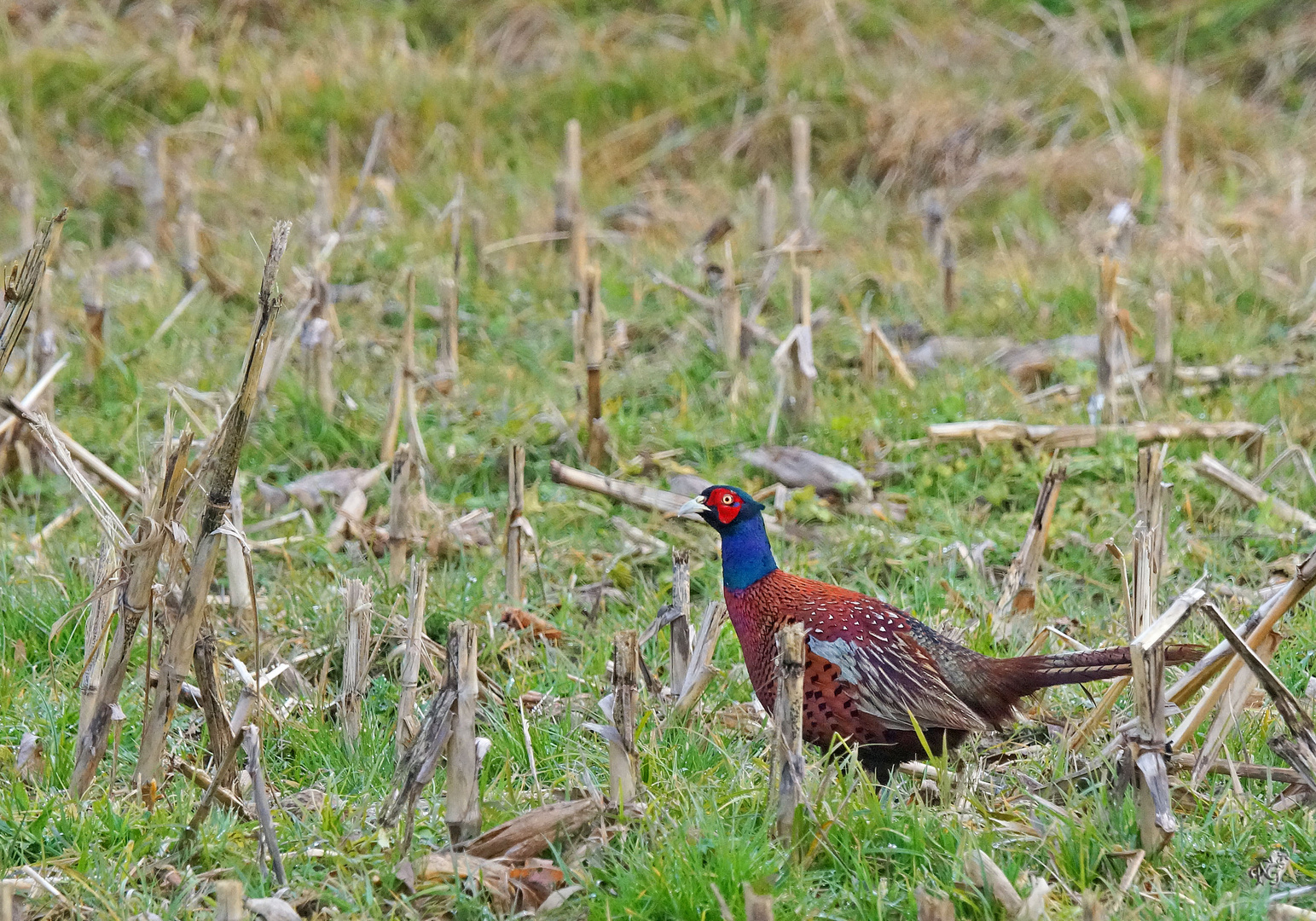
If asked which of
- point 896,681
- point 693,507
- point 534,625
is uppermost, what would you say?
point 693,507

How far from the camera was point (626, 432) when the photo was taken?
5277 mm

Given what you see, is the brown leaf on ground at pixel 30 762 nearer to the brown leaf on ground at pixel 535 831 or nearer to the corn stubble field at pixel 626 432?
the corn stubble field at pixel 626 432

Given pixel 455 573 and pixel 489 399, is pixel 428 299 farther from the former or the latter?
pixel 455 573

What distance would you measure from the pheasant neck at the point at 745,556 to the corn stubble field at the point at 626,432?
164mm

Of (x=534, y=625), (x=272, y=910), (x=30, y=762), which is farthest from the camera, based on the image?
(x=534, y=625)

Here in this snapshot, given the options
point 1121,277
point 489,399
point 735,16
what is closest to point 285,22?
point 735,16

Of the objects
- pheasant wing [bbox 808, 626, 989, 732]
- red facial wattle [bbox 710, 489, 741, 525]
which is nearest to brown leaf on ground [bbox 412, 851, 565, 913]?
pheasant wing [bbox 808, 626, 989, 732]

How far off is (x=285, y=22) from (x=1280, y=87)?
6.56m

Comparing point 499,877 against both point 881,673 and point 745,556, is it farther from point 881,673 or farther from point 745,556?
point 745,556

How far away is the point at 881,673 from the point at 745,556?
1.56 ft

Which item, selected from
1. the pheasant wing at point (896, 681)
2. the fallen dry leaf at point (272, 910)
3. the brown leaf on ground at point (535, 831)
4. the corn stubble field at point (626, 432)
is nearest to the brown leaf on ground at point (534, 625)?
the corn stubble field at point (626, 432)

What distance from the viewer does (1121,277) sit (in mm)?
6070

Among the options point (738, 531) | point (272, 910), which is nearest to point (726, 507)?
→ point (738, 531)

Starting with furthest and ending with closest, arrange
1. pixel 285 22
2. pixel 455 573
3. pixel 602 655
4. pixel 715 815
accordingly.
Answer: pixel 285 22 → pixel 455 573 → pixel 602 655 → pixel 715 815
